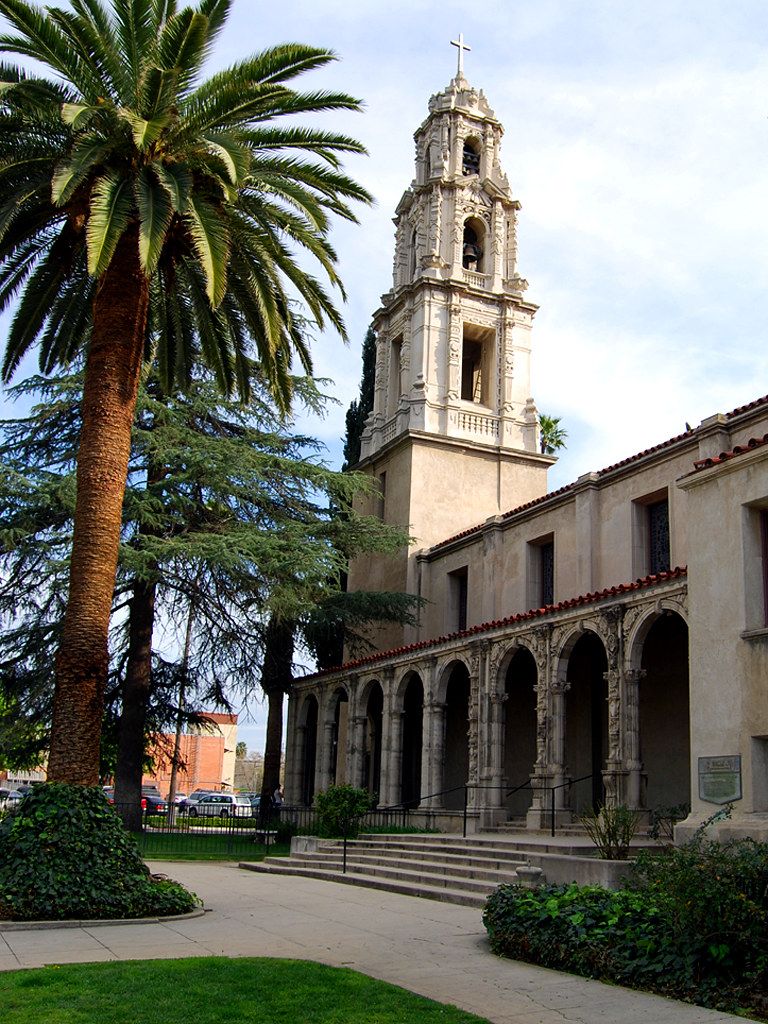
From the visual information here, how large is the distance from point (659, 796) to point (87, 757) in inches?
517

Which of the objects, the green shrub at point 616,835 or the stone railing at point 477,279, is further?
the stone railing at point 477,279

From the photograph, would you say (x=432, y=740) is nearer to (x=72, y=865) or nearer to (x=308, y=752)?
(x=308, y=752)

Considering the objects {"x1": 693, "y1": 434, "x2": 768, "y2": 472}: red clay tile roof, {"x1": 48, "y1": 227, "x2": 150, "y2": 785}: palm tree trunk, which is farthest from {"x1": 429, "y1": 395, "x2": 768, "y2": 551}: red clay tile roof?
{"x1": 48, "y1": 227, "x2": 150, "y2": 785}: palm tree trunk

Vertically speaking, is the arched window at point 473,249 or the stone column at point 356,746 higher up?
the arched window at point 473,249

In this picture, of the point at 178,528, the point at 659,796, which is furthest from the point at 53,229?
the point at 659,796

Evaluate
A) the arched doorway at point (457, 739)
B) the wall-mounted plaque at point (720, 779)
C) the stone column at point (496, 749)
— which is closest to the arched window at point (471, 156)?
the arched doorway at point (457, 739)

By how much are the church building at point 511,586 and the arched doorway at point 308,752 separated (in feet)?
0.38

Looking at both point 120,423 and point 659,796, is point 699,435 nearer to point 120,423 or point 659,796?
point 659,796

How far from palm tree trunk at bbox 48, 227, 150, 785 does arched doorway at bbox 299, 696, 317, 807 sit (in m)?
21.2

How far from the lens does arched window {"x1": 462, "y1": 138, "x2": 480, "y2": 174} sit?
141ft

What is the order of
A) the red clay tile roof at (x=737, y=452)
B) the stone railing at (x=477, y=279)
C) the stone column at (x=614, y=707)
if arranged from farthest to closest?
1. the stone railing at (x=477, y=279)
2. the stone column at (x=614, y=707)
3. the red clay tile roof at (x=737, y=452)

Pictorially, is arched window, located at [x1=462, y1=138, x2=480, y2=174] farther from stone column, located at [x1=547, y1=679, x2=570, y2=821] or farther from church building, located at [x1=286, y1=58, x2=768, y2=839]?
stone column, located at [x1=547, y1=679, x2=570, y2=821]

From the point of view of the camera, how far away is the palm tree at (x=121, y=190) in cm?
1403

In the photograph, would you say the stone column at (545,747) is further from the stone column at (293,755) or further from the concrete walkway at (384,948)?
the stone column at (293,755)
